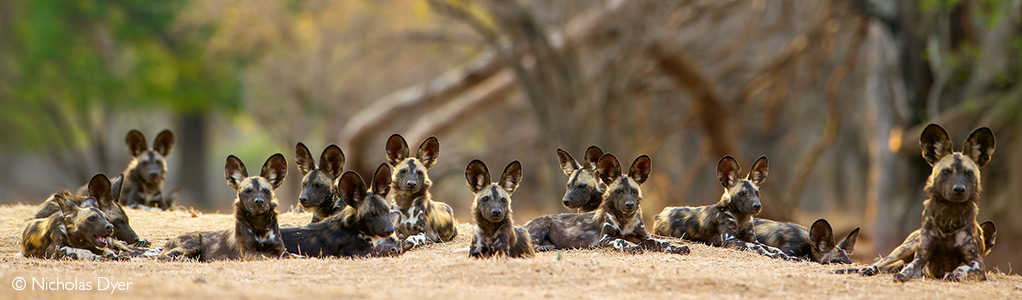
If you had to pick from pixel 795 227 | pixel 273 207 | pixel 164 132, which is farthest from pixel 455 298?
pixel 164 132

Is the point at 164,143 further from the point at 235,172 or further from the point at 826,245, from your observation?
the point at 826,245

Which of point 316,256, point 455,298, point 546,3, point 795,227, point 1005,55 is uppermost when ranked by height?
point 546,3

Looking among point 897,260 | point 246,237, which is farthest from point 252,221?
point 897,260

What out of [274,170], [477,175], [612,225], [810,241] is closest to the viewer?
[477,175]

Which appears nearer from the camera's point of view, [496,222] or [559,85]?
[496,222]

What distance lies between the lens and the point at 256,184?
7.71 m

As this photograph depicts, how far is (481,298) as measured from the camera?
5.62 meters

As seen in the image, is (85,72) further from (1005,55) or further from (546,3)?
(1005,55)

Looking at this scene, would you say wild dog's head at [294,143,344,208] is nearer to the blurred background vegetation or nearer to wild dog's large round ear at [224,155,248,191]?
wild dog's large round ear at [224,155,248,191]

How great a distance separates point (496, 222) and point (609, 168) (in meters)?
1.56

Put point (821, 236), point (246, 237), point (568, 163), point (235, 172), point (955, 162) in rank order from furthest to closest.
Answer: point (568, 163) < point (821, 236) < point (235, 172) < point (246, 237) < point (955, 162)

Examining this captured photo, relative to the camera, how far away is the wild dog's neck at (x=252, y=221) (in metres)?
7.69

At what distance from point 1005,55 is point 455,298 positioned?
12.0 m

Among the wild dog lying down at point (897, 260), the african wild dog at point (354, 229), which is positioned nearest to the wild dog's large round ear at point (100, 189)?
the african wild dog at point (354, 229)
